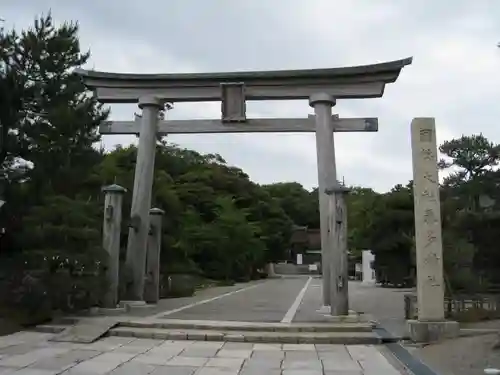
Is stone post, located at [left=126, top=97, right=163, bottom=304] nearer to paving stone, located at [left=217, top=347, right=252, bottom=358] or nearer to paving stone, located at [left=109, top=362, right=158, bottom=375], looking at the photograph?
paving stone, located at [left=217, top=347, right=252, bottom=358]

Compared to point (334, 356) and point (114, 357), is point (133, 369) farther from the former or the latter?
point (334, 356)

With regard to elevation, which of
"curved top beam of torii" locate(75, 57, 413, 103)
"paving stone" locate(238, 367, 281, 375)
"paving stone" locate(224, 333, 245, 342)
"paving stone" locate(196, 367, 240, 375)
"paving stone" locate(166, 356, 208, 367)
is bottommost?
"paving stone" locate(238, 367, 281, 375)

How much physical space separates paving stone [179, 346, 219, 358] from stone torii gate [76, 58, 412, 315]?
560 cm

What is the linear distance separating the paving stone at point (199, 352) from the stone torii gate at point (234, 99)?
5.60 m

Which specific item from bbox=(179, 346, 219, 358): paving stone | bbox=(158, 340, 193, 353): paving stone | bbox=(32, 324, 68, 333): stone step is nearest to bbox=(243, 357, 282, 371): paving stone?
bbox=(179, 346, 219, 358): paving stone

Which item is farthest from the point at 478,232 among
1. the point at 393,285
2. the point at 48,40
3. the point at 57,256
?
the point at 393,285

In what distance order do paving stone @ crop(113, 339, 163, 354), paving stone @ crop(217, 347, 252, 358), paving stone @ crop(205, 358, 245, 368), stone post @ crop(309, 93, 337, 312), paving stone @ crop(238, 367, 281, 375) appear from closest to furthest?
paving stone @ crop(238, 367, 281, 375)
paving stone @ crop(205, 358, 245, 368)
paving stone @ crop(217, 347, 252, 358)
paving stone @ crop(113, 339, 163, 354)
stone post @ crop(309, 93, 337, 312)

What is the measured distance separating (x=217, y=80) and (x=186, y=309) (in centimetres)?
617

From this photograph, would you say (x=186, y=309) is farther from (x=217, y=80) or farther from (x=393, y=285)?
(x=393, y=285)

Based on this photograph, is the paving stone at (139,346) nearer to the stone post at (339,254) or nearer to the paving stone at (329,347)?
the paving stone at (329,347)

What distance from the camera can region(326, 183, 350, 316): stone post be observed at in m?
12.7

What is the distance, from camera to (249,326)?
11.4 meters

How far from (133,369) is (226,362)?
4.49ft

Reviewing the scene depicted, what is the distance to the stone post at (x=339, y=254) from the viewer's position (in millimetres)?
12695
